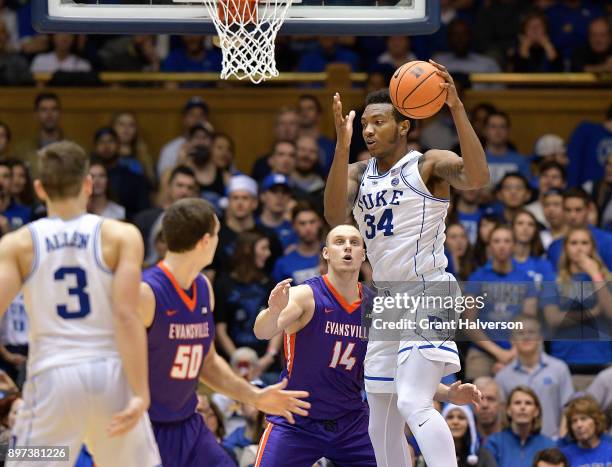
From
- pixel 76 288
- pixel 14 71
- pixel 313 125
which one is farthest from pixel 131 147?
pixel 76 288

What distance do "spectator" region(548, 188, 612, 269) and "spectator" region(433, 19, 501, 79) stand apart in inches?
106

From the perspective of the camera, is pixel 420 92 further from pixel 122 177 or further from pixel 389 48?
pixel 389 48

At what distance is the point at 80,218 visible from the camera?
6.39 meters

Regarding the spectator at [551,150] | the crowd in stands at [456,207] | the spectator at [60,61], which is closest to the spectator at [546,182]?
the crowd in stands at [456,207]

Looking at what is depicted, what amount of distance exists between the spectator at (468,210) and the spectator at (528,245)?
2.41 feet

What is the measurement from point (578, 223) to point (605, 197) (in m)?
1.04

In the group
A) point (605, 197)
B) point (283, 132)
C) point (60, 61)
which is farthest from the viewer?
point (60, 61)

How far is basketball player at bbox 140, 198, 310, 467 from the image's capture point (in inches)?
267

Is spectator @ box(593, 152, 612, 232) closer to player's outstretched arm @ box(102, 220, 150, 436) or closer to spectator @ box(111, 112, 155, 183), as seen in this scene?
spectator @ box(111, 112, 155, 183)

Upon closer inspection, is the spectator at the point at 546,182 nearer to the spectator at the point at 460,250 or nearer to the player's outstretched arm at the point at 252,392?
the spectator at the point at 460,250

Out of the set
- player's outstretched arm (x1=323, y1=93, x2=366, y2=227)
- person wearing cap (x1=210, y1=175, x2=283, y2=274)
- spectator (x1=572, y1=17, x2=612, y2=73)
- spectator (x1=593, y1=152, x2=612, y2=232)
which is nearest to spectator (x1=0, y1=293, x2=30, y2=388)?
person wearing cap (x1=210, y1=175, x2=283, y2=274)

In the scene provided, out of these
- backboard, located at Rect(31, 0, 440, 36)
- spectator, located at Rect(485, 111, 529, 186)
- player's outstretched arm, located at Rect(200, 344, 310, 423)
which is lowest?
player's outstretched arm, located at Rect(200, 344, 310, 423)

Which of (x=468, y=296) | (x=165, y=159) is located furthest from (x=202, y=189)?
(x=468, y=296)

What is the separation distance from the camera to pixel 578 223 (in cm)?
1168
